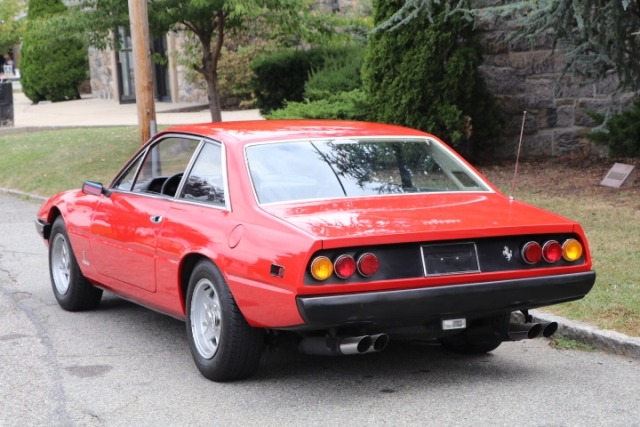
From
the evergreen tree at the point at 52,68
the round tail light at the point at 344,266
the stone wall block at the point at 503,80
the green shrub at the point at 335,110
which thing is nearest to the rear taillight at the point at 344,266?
the round tail light at the point at 344,266

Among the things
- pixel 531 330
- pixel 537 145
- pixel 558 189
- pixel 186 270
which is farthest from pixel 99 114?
pixel 531 330

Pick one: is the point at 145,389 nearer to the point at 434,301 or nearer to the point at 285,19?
the point at 434,301

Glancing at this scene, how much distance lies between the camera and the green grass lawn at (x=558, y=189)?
7398 millimetres

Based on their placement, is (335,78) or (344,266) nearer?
(344,266)

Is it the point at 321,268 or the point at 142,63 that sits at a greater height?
the point at 142,63

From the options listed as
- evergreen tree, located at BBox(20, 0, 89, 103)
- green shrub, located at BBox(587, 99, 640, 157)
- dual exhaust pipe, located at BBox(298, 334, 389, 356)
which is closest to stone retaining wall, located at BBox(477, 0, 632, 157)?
green shrub, located at BBox(587, 99, 640, 157)

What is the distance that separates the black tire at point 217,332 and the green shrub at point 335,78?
10961 mm

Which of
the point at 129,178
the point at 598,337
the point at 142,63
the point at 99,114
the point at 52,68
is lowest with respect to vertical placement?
the point at 99,114

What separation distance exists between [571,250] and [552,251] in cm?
14

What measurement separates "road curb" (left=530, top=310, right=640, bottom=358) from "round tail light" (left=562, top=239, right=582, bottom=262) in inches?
36.9

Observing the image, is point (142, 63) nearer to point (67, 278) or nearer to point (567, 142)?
point (67, 278)

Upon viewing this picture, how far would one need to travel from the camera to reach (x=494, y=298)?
18.7 ft

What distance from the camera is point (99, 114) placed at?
28906 mm

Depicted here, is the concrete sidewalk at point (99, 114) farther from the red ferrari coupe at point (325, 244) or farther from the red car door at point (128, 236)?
the red ferrari coupe at point (325, 244)
